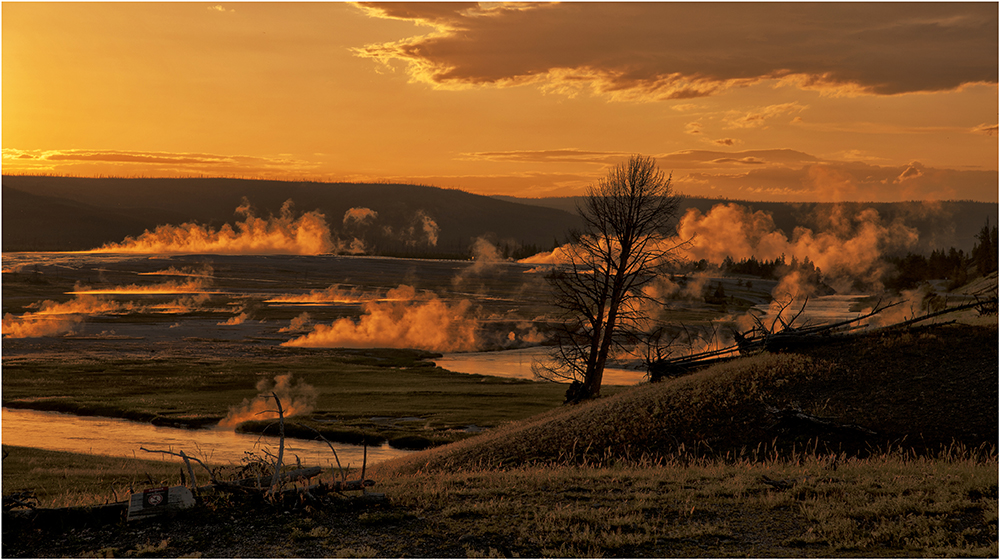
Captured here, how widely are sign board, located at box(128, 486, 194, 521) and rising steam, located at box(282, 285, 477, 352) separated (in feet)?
315

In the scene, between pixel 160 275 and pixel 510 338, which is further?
pixel 160 275

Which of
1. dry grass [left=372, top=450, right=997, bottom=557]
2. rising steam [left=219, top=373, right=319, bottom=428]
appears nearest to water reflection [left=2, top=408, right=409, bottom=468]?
rising steam [left=219, top=373, right=319, bottom=428]

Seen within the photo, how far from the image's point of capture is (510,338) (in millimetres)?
116812

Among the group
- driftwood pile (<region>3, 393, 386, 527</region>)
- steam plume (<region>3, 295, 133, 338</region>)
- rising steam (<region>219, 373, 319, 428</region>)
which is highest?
driftwood pile (<region>3, 393, 386, 527</region>)

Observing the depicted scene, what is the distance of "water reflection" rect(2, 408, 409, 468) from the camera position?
44000 millimetres

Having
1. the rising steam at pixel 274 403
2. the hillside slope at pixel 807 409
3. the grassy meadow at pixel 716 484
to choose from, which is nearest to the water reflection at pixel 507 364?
the rising steam at pixel 274 403

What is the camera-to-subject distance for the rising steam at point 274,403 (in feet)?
192

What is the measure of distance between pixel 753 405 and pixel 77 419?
55985 mm

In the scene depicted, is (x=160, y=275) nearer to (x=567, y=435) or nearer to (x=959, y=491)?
(x=567, y=435)

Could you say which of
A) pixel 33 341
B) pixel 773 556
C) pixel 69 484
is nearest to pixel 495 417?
pixel 69 484

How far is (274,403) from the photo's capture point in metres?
61.6

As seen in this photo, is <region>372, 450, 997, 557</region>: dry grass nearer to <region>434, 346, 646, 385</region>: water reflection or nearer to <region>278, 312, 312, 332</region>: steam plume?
<region>434, 346, 646, 385</region>: water reflection

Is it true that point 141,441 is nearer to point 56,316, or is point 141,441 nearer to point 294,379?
point 294,379

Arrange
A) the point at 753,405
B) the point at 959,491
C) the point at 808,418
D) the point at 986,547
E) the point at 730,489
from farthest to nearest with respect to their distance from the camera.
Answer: the point at 753,405, the point at 808,418, the point at 730,489, the point at 959,491, the point at 986,547
